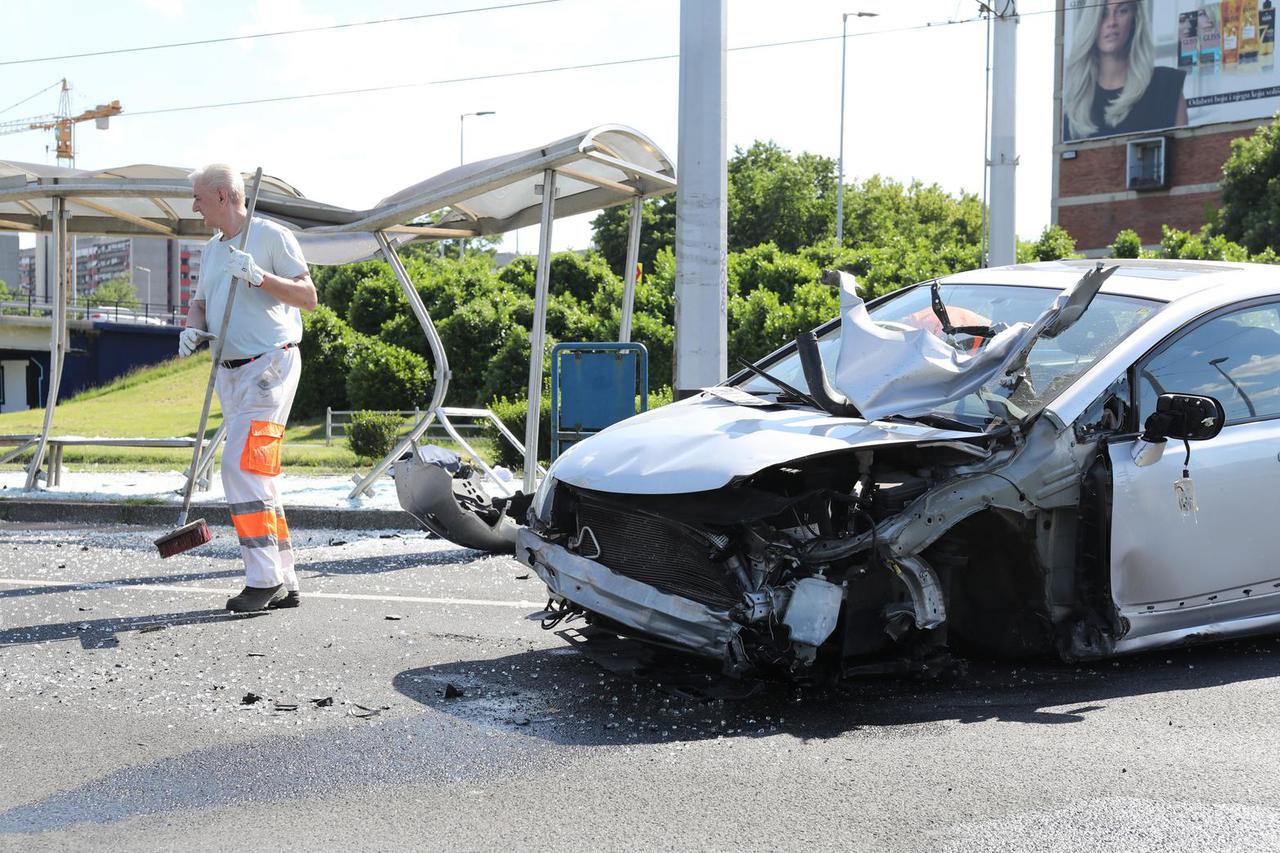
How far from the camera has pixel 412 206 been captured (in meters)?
9.67

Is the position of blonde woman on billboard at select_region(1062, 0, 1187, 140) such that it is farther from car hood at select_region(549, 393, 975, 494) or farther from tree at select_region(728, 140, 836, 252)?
car hood at select_region(549, 393, 975, 494)

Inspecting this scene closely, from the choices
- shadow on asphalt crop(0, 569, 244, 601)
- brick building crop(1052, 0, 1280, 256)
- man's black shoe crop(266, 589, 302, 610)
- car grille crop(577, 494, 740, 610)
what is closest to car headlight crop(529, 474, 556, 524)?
car grille crop(577, 494, 740, 610)

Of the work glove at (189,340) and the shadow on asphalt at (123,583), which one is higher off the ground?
the work glove at (189,340)

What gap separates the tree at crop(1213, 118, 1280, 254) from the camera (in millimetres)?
37500

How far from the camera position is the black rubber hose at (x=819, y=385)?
195 inches

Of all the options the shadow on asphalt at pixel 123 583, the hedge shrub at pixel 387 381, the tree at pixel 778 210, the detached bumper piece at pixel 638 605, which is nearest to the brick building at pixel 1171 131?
the tree at pixel 778 210

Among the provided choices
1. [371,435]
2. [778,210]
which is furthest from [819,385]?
[778,210]

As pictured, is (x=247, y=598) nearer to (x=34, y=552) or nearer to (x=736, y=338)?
(x=34, y=552)

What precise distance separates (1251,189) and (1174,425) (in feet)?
127

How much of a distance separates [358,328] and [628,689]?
85.2 feet

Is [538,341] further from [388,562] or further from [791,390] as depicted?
[791,390]

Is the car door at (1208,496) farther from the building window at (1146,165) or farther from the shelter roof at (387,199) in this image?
the building window at (1146,165)

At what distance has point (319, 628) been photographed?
20.1ft

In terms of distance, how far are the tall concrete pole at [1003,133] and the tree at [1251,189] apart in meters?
28.4
